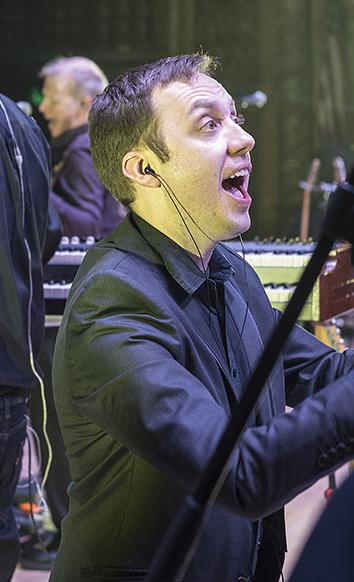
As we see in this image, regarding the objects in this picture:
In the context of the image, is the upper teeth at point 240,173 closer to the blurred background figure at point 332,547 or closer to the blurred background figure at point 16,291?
the blurred background figure at point 332,547

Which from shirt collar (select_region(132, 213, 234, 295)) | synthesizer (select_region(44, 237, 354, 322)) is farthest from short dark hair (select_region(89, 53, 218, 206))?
synthesizer (select_region(44, 237, 354, 322))

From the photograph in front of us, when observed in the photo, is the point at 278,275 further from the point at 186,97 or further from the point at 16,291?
the point at 186,97

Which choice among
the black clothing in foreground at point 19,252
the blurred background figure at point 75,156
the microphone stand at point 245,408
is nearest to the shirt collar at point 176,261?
the microphone stand at point 245,408

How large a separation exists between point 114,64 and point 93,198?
14.3 feet

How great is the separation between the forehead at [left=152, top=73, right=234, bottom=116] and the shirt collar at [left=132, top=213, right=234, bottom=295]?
9.1 inches

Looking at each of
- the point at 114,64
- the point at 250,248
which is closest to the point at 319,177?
the point at 114,64

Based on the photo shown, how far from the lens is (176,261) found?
7.08 ft

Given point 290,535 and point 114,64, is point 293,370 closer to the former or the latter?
point 290,535

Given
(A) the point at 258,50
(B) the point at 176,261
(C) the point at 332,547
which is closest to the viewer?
(C) the point at 332,547

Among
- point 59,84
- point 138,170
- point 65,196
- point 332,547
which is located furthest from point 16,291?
point 59,84

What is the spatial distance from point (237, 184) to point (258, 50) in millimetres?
8007

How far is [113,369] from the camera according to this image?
1.90 meters

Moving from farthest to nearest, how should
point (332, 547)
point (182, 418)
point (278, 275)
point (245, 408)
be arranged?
point (278, 275), point (182, 418), point (245, 408), point (332, 547)

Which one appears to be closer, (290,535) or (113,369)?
(113,369)
